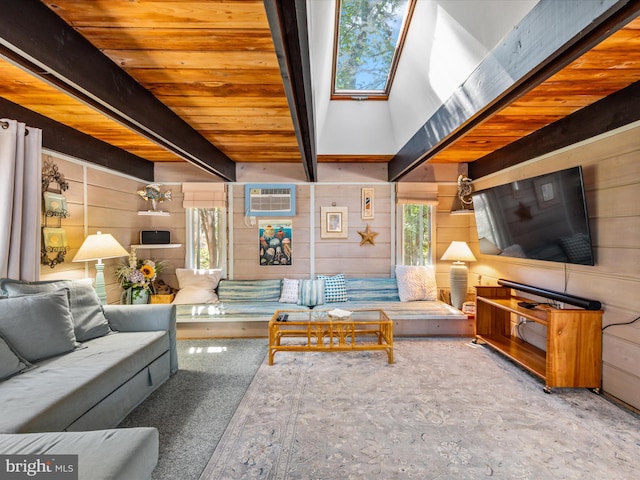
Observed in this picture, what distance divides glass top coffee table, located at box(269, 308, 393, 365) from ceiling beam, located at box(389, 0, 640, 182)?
6.00 ft

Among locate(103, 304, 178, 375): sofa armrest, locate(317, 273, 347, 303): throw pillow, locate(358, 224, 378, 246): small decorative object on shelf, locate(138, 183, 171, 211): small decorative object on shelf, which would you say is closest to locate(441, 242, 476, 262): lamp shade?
locate(358, 224, 378, 246): small decorative object on shelf

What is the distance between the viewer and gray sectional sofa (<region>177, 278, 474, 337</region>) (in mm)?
3551

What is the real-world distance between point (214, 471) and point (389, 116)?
12.1ft

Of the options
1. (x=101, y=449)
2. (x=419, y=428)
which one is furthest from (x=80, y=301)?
(x=419, y=428)

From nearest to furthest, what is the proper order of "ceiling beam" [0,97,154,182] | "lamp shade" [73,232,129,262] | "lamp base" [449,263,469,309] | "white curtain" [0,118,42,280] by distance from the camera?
1. "white curtain" [0,118,42,280]
2. "ceiling beam" [0,97,154,182]
3. "lamp shade" [73,232,129,262]
4. "lamp base" [449,263,469,309]

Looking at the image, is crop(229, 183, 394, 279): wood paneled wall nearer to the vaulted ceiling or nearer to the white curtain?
the vaulted ceiling

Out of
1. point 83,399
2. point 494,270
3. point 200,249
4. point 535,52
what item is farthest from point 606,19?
point 200,249

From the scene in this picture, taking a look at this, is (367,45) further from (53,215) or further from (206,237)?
(53,215)

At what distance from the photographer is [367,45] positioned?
3166 millimetres

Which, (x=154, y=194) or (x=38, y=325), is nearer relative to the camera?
(x=38, y=325)

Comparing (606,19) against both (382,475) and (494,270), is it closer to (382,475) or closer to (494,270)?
(382,475)

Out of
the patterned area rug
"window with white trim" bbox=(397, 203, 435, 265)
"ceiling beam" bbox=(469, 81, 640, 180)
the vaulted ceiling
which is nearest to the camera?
the vaulted ceiling

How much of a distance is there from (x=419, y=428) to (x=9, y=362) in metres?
2.43

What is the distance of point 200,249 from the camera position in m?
4.31
